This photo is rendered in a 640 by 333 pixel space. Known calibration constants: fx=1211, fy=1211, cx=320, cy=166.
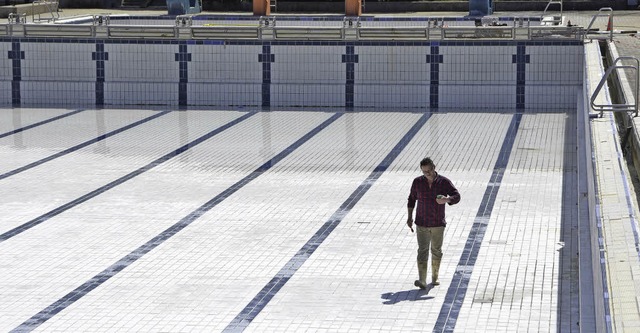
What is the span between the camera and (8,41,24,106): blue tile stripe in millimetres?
18641

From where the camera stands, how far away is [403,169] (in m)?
12.9

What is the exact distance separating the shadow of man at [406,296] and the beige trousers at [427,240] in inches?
8.7

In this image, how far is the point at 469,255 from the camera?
30.1ft

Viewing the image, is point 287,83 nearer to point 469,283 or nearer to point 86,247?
point 86,247

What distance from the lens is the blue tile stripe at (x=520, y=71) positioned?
58.1 feet

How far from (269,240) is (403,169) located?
3.47 metres

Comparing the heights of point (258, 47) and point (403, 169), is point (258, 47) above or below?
above

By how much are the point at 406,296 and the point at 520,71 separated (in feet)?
33.4

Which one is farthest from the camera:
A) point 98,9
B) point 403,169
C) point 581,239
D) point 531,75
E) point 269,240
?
point 98,9

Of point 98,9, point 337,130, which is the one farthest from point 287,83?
point 98,9

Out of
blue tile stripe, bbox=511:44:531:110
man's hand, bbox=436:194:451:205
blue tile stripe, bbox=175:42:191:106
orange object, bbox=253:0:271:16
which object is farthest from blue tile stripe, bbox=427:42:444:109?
man's hand, bbox=436:194:451:205

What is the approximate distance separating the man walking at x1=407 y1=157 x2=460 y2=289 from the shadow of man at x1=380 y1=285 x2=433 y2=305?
49 mm

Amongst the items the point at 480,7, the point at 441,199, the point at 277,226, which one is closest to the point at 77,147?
the point at 277,226

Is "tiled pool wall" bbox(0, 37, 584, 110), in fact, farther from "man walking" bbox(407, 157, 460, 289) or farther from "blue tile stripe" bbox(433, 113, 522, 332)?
"man walking" bbox(407, 157, 460, 289)
